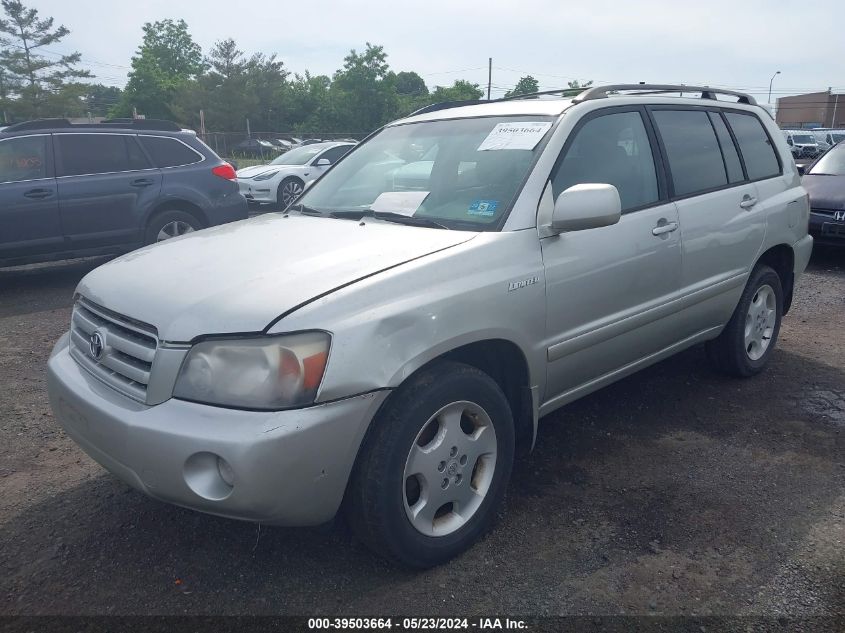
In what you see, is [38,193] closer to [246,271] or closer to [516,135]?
[246,271]

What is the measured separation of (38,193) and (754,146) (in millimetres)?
6535

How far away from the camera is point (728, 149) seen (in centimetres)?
427

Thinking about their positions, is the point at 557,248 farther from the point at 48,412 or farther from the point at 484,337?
the point at 48,412

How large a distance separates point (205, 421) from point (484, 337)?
1.06m

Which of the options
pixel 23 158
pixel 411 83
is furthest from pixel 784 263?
pixel 411 83

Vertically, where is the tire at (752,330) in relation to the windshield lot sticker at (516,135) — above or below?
below

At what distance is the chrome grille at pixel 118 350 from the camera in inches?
93.8

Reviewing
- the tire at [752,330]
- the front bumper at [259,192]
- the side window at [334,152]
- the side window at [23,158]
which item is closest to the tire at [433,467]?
the tire at [752,330]

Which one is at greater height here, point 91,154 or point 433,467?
point 91,154

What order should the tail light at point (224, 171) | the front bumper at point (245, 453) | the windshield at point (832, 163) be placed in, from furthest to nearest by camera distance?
the windshield at point (832, 163) < the tail light at point (224, 171) < the front bumper at point (245, 453)

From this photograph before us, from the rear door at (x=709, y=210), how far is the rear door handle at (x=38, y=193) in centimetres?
604

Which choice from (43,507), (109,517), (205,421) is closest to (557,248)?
(205,421)

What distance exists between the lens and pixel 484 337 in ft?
8.72

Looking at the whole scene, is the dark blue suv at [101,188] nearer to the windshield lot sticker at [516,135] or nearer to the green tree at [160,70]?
the windshield lot sticker at [516,135]
